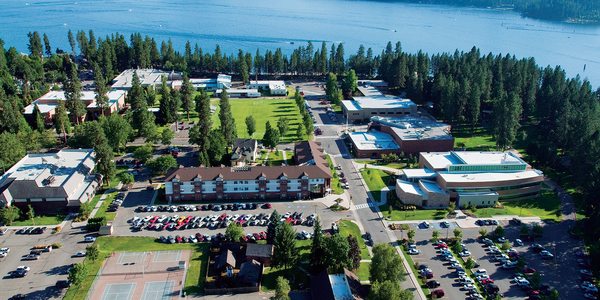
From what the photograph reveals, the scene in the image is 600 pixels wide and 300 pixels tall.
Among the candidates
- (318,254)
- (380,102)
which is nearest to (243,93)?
(380,102)

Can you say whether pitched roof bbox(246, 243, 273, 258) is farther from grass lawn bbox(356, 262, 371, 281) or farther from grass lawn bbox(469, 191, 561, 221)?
grass lawn bbox(469, 191, 561, 221)

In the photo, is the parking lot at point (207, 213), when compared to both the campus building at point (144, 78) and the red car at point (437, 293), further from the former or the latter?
the campus building at point (144, 78)

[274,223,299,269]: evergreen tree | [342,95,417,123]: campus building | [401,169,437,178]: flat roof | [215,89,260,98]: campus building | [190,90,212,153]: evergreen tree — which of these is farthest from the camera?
[215,89,260,98]: campus building

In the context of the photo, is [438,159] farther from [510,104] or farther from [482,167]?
[510,104]

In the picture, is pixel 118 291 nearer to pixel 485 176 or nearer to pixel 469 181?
pixel 469 181

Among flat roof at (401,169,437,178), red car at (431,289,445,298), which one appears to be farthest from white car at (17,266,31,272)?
flat roof at (401,169,437,178)

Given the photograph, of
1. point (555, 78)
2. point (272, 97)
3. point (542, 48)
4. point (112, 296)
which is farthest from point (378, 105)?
point (542, 48)
